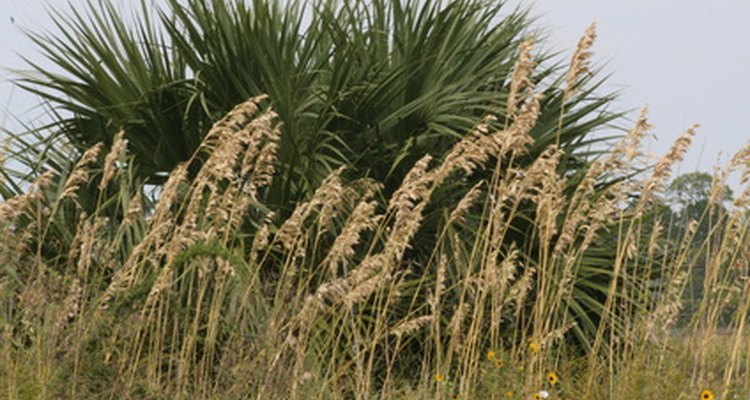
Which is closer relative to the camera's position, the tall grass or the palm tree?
the tall grass

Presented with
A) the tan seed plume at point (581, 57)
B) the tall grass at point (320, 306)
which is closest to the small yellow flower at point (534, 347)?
the tall grass at point (320, 306)

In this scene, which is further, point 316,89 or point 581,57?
point 316,89

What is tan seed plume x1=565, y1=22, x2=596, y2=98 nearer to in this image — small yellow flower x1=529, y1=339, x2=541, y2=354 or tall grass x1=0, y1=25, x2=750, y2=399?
tall grass x1=0, y1=25, x2=750, y2=399

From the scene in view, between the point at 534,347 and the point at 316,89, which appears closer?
the point at 534,347

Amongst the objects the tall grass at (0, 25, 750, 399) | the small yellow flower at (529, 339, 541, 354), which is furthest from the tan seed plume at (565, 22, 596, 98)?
the small yellow flower at (529, 339, 541, 354)

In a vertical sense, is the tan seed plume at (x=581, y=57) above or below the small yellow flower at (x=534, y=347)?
above

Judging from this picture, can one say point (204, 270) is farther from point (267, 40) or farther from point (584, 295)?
point (584, 295)

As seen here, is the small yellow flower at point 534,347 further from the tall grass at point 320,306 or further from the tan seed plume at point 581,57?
the tan seed plume at point 581,57

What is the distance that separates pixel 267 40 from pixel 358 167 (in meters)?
0.97

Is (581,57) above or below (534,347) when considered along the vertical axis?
above

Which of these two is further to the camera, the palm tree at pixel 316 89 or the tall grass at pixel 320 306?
the palm tree at pixel 316 89

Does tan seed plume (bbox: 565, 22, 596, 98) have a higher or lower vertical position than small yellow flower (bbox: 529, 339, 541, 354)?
higher

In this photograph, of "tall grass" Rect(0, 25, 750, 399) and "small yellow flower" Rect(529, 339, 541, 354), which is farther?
"small yellow flower" Rect(529, 339, 541, 354)

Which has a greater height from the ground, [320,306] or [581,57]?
[581,57]
